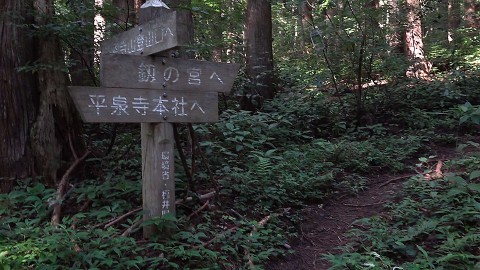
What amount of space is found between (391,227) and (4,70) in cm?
477

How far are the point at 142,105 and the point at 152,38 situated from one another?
610 millimetres

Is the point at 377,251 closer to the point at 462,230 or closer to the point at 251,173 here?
the point at 462,230

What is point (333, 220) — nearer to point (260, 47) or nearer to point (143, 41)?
point (143, 41)

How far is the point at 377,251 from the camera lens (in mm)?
3762

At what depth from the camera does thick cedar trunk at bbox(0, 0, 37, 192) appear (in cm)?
471

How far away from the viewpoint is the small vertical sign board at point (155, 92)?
11.1 feet

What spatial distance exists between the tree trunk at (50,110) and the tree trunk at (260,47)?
5.47m

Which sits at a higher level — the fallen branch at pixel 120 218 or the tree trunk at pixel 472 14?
the tree trunk at pixel 472 14

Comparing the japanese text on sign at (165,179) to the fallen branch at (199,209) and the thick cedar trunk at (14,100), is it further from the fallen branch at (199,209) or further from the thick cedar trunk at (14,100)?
the thick cedar trunk at (14,100)

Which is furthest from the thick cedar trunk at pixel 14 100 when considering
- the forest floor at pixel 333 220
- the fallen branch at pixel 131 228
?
the forest floor at pixel 333 220

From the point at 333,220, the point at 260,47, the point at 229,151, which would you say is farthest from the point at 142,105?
the point at 260,47

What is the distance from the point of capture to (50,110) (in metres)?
5.02

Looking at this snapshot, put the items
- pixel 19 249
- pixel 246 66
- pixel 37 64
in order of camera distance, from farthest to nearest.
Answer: pixel 246 66
pixel 37 64
pixel 19 249

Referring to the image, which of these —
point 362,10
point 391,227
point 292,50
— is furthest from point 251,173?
point 292,50
